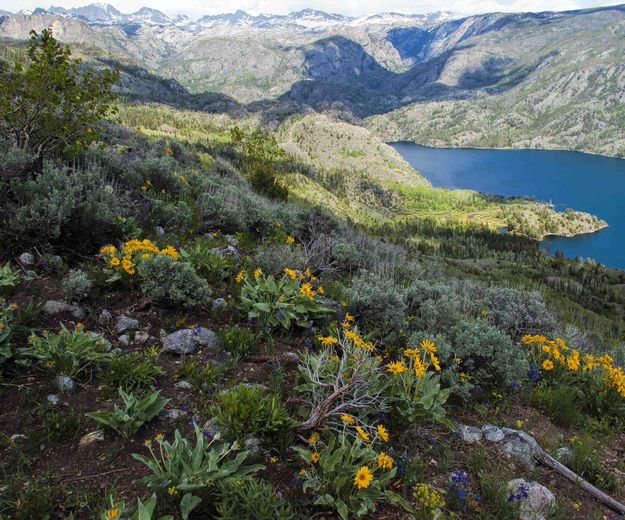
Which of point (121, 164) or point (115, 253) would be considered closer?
point (115, 253)

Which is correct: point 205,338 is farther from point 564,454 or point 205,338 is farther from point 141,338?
point 564,454

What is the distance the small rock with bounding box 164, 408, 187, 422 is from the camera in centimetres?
404

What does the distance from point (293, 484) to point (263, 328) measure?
2.36 m

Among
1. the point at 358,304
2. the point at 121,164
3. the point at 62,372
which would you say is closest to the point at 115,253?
the point at 62,372

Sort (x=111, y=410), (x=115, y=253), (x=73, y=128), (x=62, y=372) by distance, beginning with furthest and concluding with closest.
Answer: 1. (x=73, y=128)
2. (x=115, y=253)
3. (x=62, y=372)
4. (x=111, y=410)

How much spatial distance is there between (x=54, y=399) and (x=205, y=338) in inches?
68.9

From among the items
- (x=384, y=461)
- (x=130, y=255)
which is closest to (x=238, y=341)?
(x=130, y=255)

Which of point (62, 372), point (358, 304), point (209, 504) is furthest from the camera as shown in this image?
point (358, 304)

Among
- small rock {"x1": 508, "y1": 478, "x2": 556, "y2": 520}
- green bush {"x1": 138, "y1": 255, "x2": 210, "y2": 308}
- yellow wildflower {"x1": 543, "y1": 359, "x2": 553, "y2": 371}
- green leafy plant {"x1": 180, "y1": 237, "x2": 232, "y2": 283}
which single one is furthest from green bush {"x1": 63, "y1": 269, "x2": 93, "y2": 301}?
yellow wildflower {"x1": 543, "y1": 359, "x2": 553, "y2": 371}

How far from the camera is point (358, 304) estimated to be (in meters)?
6.59

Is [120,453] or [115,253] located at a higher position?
[115,253]

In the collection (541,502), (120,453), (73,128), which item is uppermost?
(73,128)

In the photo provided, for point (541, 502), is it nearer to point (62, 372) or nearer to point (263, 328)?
point (263, 328)

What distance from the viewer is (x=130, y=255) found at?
5.91 m
